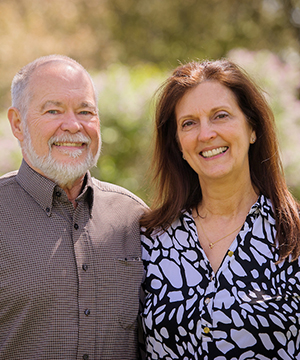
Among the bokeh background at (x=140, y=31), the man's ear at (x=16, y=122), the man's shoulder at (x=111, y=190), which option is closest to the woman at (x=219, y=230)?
the man's shoulder at (x=111, y=190)

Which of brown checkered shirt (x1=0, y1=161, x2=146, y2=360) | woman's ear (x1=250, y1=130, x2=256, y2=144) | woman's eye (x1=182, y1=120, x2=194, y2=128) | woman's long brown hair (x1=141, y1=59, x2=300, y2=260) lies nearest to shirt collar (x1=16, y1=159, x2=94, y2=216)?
brown checkered shirt (x1=0, y1=161, x2=146, y2=360)

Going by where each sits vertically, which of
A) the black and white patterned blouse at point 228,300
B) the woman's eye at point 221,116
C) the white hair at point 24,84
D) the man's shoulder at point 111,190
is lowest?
the black and white patterned blouse at point 228,300

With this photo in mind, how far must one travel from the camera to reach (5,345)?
2287mm

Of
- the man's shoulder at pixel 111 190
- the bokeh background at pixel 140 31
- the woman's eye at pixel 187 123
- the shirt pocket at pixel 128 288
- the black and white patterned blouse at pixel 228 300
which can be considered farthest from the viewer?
the bokeh background at pixel 140 31

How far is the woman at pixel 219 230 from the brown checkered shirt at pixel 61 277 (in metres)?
0.19

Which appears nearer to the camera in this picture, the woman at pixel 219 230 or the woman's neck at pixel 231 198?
the woman at pixel 219 230

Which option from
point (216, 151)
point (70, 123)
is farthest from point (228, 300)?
point (70, 123)

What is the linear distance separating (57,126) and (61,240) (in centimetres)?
66

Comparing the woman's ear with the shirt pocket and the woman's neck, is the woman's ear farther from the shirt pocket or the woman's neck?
the shirt pocket

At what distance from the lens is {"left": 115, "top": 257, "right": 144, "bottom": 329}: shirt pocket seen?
8.30 ft

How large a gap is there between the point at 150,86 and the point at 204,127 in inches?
144

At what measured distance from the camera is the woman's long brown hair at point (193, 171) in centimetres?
262

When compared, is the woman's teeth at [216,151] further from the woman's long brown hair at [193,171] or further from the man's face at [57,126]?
the man's face at [57,126]

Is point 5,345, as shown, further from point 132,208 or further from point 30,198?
point 132,208
